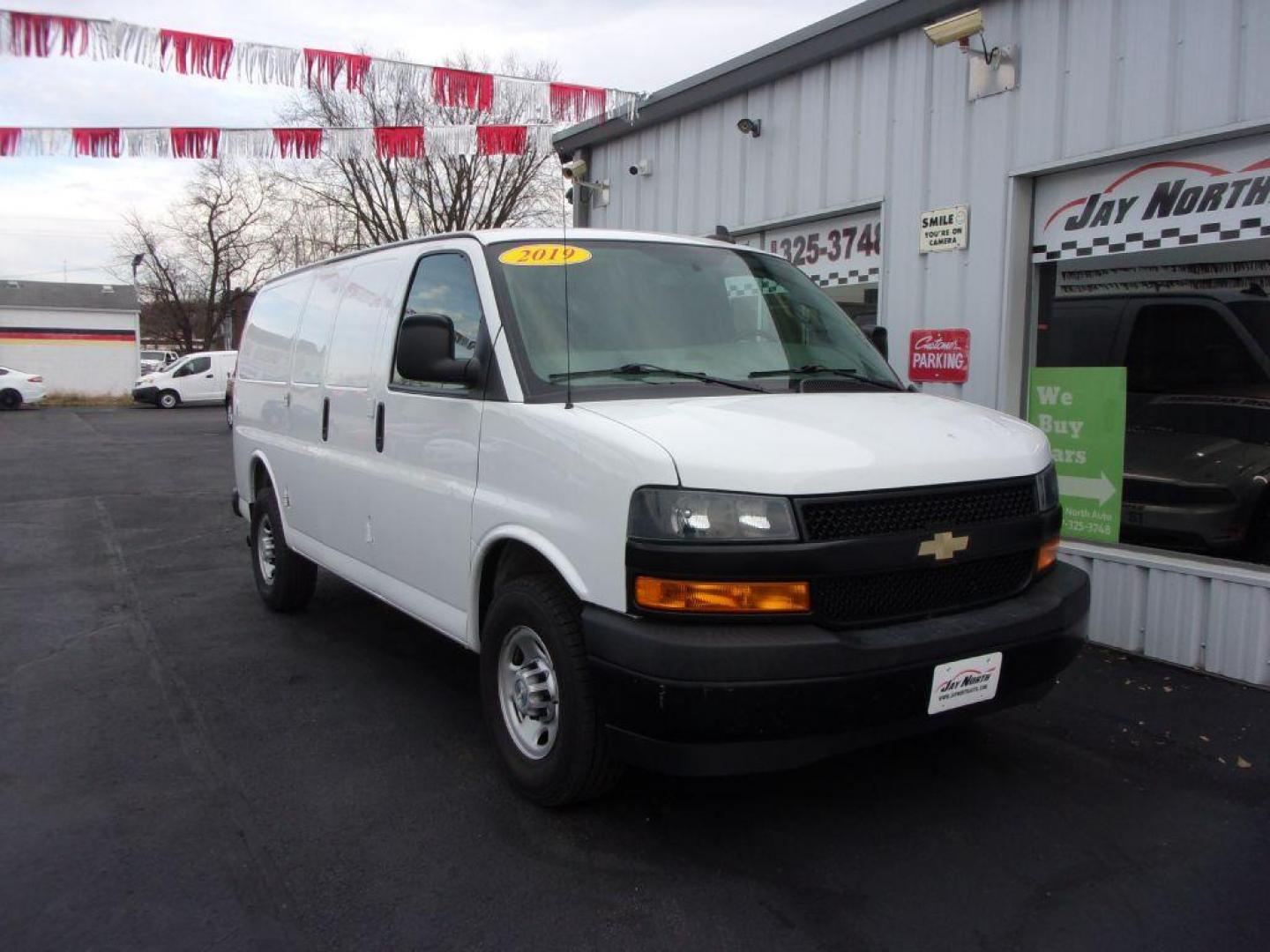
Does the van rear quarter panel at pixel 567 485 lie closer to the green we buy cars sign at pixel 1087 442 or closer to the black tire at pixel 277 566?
the black tire at pixel 277 566

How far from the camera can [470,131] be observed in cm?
1024

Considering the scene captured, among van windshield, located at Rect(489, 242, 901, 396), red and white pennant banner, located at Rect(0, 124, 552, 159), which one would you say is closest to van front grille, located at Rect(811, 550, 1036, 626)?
van windshield, located at Rect(489, 242, 901, 396)

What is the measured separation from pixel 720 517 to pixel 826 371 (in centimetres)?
138

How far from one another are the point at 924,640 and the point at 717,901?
977 millimetres

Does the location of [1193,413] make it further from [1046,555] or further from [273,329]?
[273,329]

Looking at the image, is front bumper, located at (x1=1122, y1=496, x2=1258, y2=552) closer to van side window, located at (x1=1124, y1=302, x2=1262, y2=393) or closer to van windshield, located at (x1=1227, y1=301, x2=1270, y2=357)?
van side window, located at (x1=1124, y1=302, x2=1262, y2=393)

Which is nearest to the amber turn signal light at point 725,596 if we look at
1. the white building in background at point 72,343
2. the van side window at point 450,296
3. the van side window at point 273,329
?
the van side window at point 450,296

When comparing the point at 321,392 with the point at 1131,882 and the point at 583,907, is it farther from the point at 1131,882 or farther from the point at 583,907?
the point at 1131,882

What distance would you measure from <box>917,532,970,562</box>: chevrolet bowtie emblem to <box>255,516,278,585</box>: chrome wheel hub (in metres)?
4.46

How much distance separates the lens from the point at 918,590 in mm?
3029

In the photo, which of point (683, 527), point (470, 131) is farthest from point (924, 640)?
point (470, 131)

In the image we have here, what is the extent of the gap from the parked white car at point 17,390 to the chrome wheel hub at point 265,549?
3144cm

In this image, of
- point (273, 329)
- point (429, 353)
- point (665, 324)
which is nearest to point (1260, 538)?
point (665, 324)

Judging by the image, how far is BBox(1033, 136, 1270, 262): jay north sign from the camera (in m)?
5.00
